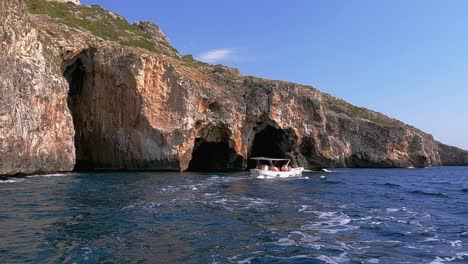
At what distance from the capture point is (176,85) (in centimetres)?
5322

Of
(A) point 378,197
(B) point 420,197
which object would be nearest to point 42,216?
(A) point 378,197

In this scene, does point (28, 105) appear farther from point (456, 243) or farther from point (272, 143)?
point (272, 143)

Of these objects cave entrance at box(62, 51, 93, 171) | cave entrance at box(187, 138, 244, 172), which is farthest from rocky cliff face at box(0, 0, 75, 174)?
cave entrance at box(187, 138, 244, 172)

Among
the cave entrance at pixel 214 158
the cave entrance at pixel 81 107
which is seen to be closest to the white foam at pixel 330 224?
the cave entrance at pixel 81 107

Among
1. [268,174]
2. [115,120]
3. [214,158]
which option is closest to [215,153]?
[214,158]

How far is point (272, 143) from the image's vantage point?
238ft

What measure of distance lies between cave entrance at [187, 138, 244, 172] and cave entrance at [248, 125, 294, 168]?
6449 mm

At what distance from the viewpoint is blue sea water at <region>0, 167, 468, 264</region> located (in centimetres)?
1401

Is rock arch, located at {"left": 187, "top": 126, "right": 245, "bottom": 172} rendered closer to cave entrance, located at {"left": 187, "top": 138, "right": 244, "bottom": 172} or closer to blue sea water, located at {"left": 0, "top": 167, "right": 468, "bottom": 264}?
cave entrance, located at {"left": 187, "top": 138, "right": 244, "bottom": 172}

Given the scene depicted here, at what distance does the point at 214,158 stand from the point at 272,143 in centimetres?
1210

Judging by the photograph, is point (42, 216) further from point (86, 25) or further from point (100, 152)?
point (86, 25)

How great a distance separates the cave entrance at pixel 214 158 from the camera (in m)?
62.1

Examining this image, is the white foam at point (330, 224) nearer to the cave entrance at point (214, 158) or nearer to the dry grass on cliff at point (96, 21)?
the cave entrance at point (214, 158)

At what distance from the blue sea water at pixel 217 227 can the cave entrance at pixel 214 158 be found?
31.4m
